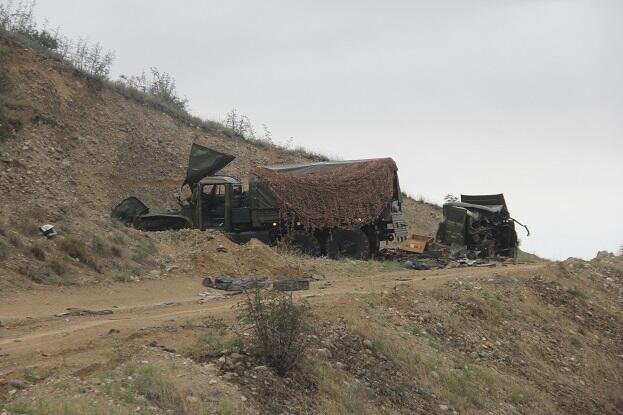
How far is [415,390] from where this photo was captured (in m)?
8.43

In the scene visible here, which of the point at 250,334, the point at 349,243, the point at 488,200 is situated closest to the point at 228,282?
the point at 250,334

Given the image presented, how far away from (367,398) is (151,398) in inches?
104

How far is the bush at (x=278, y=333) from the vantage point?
752 cm

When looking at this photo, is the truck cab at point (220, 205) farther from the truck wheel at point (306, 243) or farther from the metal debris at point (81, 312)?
the metal debris at point (81, 312)

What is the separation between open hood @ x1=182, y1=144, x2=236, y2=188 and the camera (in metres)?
22.0

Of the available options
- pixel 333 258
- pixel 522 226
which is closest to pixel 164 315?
pixel 333 258

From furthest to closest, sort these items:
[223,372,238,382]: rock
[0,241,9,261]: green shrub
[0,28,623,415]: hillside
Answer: [0,241,9,261]: green shrub → [223,372,238,382]: rock → [0,28,623,415]: hillside

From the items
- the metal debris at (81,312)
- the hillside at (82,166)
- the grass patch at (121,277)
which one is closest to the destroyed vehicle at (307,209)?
the hillside at (82,166)

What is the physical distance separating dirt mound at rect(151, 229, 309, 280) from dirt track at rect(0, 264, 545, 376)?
895 millimetres

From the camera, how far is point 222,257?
53.1ft

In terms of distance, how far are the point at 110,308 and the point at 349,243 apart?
31.9ft

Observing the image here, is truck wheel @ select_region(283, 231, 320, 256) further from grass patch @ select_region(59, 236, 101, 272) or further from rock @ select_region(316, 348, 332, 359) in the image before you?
rock @ select_region(316, 348, 332, 359)

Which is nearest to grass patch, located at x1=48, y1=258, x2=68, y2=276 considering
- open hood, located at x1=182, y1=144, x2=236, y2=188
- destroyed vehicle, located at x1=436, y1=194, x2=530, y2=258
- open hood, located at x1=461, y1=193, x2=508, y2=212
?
open hood, located at x1=182, y1=144, x2=236, y2=188

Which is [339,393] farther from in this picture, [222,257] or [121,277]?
[222,257]
